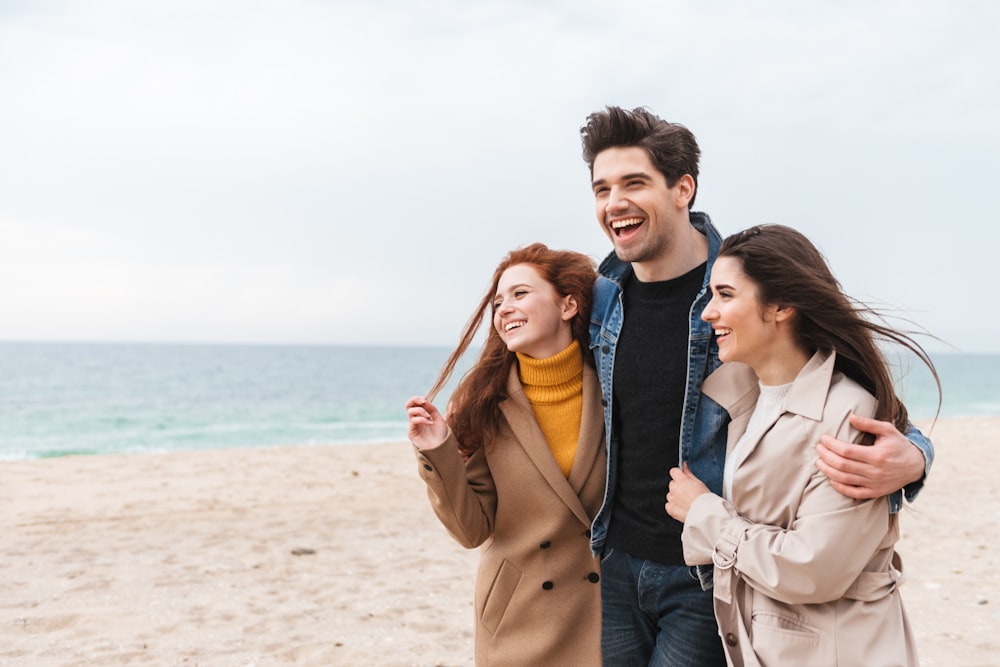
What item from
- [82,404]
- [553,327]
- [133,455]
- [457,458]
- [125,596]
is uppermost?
[553,327]

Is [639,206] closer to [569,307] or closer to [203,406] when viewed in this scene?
[569,307]

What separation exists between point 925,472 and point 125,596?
621 cm

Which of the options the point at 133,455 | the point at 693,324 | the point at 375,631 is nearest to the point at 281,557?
the point at 375,631

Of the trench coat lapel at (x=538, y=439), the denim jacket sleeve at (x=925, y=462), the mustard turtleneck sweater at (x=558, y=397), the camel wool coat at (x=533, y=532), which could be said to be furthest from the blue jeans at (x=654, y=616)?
the denim jacket sleeve at (x=925, y=462)

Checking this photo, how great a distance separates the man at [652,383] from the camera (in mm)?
Result: 2613

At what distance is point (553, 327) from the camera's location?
307 centimetres

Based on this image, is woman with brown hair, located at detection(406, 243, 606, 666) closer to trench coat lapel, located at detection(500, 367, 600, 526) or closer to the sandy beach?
trench coat lapel, located at detection(500, 367, 600, 526)

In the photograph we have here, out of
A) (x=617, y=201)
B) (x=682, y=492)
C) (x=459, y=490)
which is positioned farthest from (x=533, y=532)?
(x=617, y=201)

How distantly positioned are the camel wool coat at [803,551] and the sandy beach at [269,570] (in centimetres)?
338

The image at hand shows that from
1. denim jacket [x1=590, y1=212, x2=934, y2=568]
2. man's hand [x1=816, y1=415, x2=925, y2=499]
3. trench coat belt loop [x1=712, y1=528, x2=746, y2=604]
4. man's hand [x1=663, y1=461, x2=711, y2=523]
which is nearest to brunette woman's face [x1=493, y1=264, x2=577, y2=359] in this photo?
denim jacket [x1=590, y1=212, x2=934, y2=568]

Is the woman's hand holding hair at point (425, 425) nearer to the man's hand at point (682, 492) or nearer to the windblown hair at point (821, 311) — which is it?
the man's hand at point (682, 492)

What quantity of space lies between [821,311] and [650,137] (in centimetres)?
92

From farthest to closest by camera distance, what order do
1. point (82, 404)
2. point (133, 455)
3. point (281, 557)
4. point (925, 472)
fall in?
point (82, 404)
point (133, 455)
point (281, 557)
point (925, 472)

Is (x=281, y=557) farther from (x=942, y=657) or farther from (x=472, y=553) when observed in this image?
(x=942, y=657)
